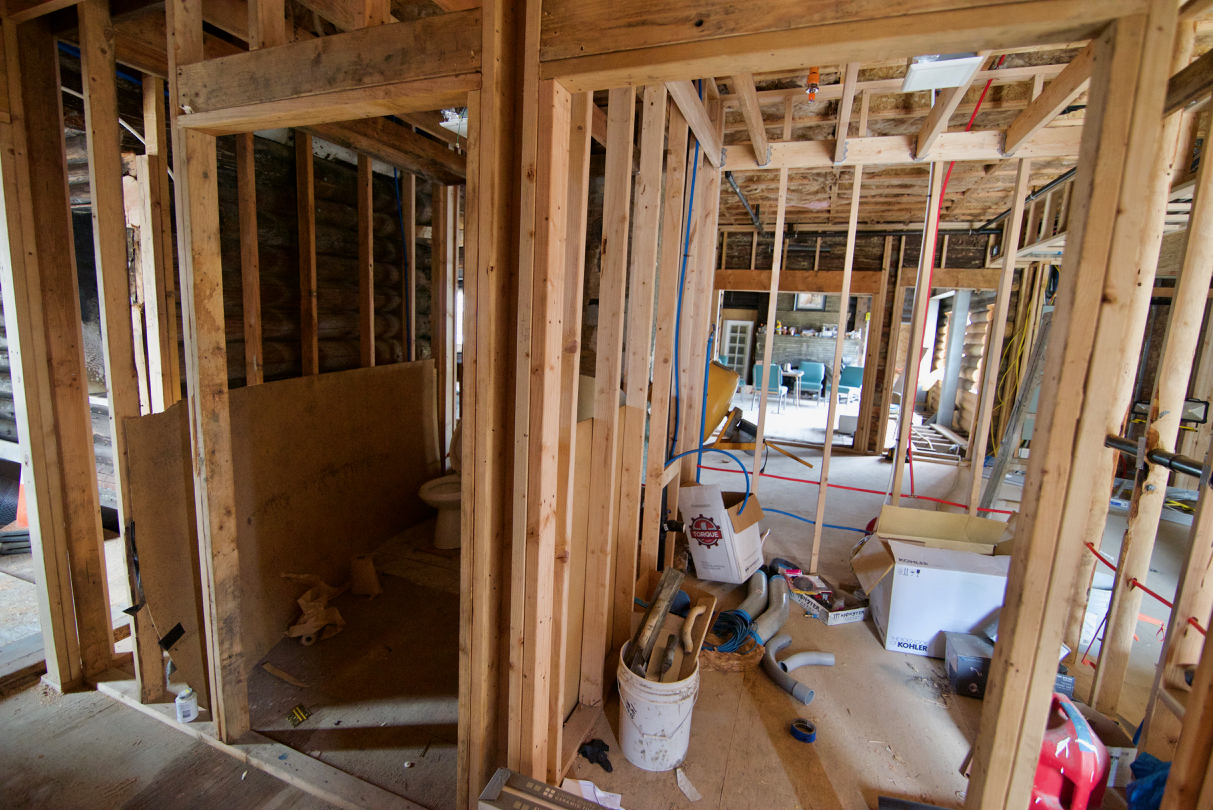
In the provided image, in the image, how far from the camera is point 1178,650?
1451 mm

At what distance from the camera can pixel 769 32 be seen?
2.97 feet

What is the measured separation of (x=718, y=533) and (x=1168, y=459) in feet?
5.54

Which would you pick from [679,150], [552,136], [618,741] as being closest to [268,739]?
[618,741]

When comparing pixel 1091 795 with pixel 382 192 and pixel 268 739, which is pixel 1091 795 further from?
pixel 382 192

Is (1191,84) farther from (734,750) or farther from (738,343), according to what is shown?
(738,343)

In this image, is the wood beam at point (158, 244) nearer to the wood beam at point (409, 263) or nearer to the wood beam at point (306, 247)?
the wood beam at point (306, 247)

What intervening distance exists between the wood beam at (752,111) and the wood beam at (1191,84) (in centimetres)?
123

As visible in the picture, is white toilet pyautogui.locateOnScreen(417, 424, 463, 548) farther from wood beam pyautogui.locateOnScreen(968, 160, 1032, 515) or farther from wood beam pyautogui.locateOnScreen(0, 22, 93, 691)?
wood beam pyautogui.locateOnScreen(968, 160, 1032, 515)

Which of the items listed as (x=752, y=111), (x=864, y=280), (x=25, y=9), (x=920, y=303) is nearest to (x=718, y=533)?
(x=920, y=303)

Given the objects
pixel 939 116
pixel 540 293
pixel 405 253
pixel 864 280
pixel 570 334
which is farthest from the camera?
pixel 864 280

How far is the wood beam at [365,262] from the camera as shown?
109 inches

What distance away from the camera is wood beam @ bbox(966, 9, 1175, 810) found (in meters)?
0.78

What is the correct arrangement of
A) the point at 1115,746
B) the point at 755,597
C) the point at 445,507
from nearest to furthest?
the point at 1115,746 → the point at 755,597 → the point at 445,507

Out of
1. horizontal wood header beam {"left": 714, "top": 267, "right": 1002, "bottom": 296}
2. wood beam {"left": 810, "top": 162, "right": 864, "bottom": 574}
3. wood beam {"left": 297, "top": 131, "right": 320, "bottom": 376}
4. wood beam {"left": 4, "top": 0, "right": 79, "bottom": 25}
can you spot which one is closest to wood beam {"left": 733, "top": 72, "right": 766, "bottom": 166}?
wood beam {"left": 810, "top": 162, "right": 864, "bottom": 574}
